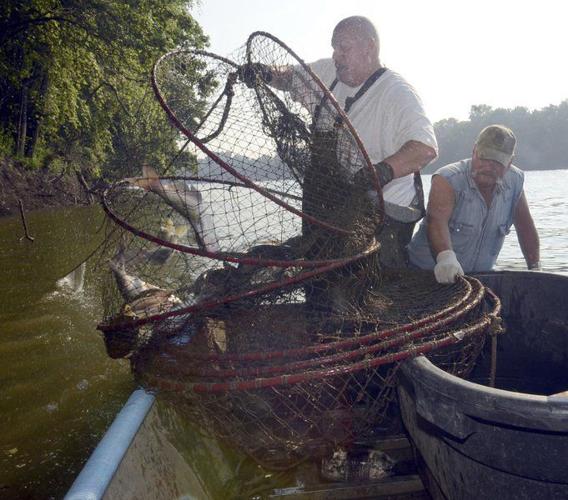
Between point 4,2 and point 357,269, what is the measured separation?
2141 cm

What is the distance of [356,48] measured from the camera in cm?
327

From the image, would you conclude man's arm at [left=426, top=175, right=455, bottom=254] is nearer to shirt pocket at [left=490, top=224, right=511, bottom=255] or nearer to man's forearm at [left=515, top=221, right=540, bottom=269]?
shirt pocket at [left=490, top=224, right=511, bottom=255]

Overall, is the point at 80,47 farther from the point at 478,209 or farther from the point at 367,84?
the point at 478,209

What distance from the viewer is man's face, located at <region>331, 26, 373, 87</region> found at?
3.24 meters

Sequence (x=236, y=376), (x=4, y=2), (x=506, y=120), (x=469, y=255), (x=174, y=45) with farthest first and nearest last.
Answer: (x=506, y=120) < (x=174, y=45) < (x=4, y=2) < (x=469, y=255) < (x=236, y=376)

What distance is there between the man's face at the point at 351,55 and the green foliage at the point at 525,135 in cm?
8695

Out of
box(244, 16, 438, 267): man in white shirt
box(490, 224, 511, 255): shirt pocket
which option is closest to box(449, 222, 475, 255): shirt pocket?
box(490, 224, 511, 255): shirt pocket

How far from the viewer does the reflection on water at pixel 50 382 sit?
133 inches

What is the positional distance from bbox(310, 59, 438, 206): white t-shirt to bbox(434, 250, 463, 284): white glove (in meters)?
0.56

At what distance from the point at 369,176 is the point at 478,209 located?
179 cm

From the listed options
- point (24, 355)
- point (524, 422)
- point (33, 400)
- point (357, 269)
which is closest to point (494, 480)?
point (524, 422)

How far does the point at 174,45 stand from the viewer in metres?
22.1

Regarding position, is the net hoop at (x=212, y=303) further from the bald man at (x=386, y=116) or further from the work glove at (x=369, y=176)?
the bald man at (x=386, y=116)

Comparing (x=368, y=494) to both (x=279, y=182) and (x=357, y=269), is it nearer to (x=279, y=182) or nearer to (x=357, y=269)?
(x=357, y=269)
